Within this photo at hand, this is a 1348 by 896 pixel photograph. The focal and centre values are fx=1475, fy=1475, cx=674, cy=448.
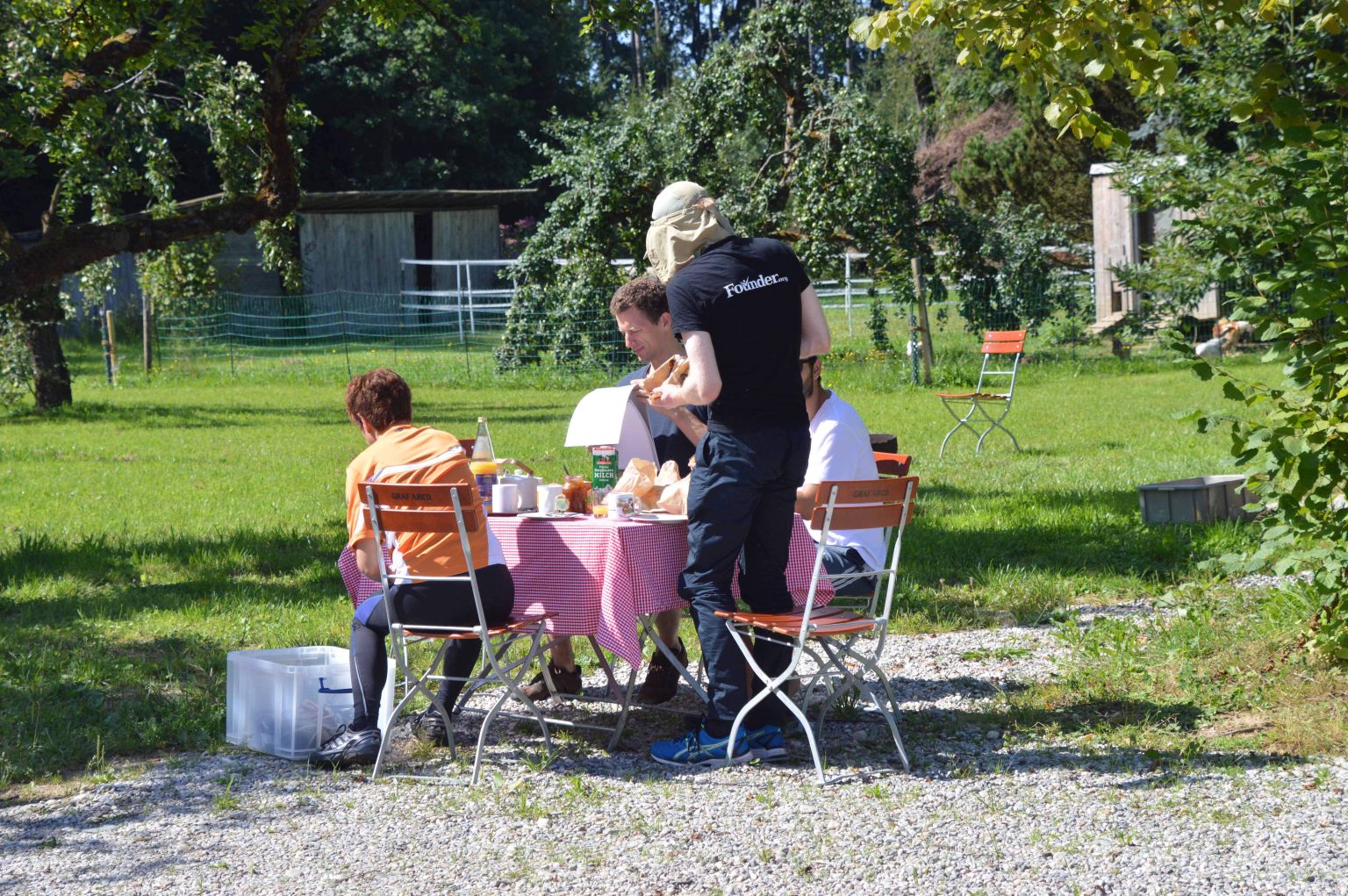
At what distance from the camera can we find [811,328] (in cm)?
516

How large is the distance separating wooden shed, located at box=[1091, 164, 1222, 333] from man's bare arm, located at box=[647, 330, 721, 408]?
20.6 m

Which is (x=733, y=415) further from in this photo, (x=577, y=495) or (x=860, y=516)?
(x=577, y=495)

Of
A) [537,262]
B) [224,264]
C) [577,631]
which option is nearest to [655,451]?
[577,631]

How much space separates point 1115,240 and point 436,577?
22.1 m

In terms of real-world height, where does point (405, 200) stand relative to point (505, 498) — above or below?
above

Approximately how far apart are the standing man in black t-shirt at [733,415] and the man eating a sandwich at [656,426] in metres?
0.50

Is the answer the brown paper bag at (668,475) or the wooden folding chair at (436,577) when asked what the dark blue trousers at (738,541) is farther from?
the wooden folding chair at (436,577)

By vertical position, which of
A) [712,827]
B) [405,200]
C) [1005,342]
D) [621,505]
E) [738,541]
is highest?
[405,200]

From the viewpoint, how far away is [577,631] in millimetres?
5312

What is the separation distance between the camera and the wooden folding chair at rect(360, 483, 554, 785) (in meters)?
4.90

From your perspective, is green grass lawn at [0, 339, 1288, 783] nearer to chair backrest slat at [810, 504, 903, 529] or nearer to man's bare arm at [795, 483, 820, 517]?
man's bare arm at [795, 483, 820, 517]

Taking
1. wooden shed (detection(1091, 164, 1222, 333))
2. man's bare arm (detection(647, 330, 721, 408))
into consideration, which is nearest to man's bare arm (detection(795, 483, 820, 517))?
man's bare arm (detection(647, 330, 721, 408))

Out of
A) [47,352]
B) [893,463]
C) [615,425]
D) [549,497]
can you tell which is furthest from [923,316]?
[549,497]

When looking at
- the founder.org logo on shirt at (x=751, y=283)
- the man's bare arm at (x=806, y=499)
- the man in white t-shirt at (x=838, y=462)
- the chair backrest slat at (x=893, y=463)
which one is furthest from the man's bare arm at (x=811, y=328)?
the chair backrest slat at (x=893, y=463)
